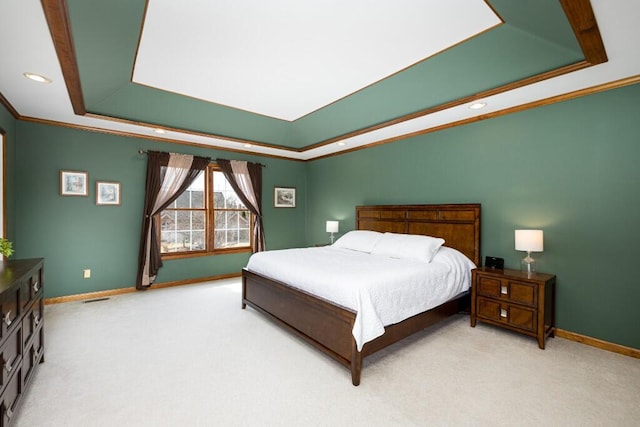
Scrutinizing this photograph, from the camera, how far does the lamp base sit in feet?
10.1

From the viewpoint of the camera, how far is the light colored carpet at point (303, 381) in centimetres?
187

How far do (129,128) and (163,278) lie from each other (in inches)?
93.1

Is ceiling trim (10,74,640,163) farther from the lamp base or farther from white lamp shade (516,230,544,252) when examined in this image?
the lamp base

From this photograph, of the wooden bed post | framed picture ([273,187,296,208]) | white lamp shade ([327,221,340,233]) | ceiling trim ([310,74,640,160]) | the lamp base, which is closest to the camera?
the wooden bed post

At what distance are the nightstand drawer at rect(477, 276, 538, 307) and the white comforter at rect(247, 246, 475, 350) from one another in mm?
250

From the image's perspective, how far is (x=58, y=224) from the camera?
13.3ft

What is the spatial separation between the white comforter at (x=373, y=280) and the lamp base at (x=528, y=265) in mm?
546

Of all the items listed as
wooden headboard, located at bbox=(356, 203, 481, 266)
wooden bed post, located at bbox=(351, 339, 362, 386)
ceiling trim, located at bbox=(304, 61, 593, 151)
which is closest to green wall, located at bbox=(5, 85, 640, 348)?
wooden headboard, located at bbox=(356, 203, 481, 266)

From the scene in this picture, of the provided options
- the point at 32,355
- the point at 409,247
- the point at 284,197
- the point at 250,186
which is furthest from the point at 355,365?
the point at 284,197

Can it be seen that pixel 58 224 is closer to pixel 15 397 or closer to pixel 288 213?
pixel 15 397

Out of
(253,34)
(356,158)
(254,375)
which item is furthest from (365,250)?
(253,34)

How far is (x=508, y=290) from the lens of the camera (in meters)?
3.00

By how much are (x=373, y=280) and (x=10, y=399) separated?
7.82 ft

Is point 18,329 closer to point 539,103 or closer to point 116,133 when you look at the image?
point 116,133
